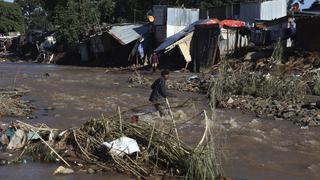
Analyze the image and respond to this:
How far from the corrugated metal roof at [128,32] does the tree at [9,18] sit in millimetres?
53486

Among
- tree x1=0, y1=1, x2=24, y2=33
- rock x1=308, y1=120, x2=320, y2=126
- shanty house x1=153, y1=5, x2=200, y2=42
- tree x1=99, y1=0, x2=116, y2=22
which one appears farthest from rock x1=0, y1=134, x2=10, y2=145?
tree x1=0, y1=1, x2=24, y2=33

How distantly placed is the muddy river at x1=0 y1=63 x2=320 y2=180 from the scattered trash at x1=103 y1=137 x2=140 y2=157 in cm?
32

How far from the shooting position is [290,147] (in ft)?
33.4

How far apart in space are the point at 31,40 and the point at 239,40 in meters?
29.7

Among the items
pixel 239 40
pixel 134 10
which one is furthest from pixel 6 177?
pixel 134 10

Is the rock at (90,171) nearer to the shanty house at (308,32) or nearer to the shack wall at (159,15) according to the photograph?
the shanty house at (308,32)

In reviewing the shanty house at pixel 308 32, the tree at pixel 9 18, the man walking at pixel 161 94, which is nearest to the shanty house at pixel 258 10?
the shanty house at pixel 308 32

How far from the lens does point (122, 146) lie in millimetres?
7453

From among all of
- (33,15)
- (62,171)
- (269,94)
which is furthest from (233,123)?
(33,15)

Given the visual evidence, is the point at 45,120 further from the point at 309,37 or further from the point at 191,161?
the point at 309,37

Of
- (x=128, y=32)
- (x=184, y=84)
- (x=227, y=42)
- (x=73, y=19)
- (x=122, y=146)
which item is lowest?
(x=184, y=84)

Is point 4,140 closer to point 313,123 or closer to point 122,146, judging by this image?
point 122,146

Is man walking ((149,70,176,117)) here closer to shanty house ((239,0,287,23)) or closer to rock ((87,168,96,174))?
rock ((87,168,96,174))

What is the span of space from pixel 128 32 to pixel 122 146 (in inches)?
1104
